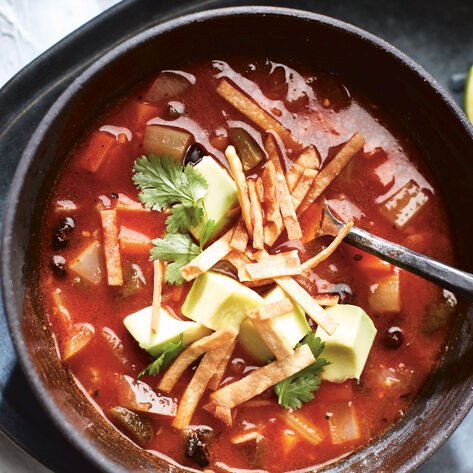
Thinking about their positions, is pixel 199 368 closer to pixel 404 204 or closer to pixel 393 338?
pixel 393 338

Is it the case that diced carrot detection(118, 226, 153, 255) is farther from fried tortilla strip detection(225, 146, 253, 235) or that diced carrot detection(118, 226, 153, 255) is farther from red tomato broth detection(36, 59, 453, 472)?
fried tortilla strip detection(225, 146, 253, 235)

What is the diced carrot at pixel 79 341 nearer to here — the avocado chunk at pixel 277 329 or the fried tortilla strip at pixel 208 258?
the fried tortilla strip at pixel 208 258

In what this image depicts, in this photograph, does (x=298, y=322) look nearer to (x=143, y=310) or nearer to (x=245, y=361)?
(x=245, y=361)

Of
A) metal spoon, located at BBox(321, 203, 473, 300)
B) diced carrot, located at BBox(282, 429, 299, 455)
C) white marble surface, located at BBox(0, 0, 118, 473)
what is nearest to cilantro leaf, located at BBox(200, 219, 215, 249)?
metal spoon, located at BBox(321, 203, 473, 300)

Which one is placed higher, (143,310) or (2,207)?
(2,207)

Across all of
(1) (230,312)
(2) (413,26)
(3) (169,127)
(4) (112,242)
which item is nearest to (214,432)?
(1) (230,312)

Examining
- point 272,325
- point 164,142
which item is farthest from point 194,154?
point 272,325
